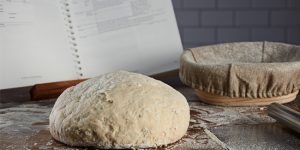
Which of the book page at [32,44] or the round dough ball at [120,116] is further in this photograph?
the book page at [32,44]

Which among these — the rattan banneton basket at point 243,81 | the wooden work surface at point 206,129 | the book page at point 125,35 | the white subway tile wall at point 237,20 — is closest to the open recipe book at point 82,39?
the book page at point 125,35

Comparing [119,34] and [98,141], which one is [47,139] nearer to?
[98,141]

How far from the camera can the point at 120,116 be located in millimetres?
1020

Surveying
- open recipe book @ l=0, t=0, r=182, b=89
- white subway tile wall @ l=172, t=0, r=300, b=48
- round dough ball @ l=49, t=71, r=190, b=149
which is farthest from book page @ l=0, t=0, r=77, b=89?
white subway tile wall @ l=172, t=0, r=300, b=48

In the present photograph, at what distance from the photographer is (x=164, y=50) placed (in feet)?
5.66

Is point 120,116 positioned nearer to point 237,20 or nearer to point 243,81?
point 243,81

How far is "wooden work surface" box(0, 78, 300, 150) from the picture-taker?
1057mm

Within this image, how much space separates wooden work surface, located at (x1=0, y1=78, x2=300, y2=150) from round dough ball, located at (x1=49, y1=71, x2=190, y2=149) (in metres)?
0.04

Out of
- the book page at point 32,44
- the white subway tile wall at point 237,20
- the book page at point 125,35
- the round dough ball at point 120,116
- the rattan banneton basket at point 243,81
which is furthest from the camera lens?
the white subway tile wall at point 237,20

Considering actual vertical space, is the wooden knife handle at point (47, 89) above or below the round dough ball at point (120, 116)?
below

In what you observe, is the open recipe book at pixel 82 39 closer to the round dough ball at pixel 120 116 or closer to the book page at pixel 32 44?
the book page at pixel 32 44

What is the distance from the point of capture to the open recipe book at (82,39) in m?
1.45

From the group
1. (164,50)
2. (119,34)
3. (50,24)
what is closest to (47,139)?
(50,24)

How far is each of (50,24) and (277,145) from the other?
32.1 inches
